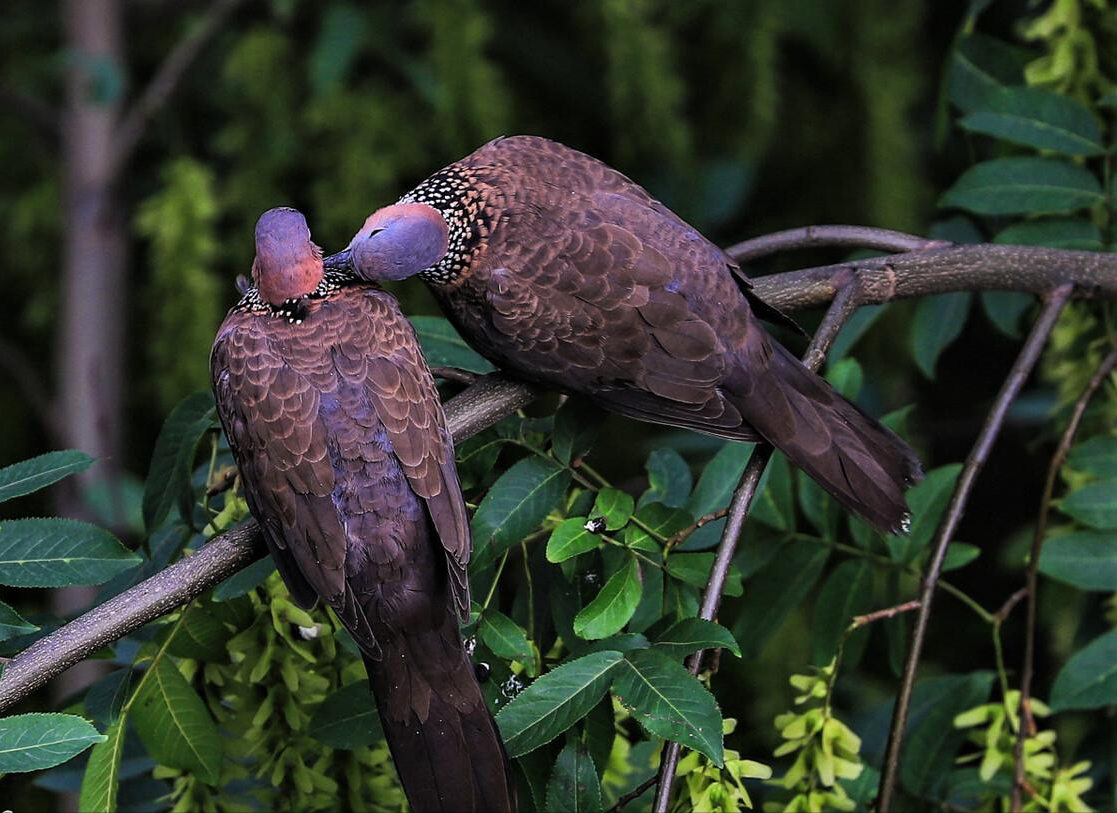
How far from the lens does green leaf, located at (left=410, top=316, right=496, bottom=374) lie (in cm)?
147

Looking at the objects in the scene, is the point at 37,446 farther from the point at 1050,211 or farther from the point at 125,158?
the point at 1050,211

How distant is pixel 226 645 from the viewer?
3.91 ft

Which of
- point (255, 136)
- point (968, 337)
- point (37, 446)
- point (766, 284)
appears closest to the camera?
point (766, 284)

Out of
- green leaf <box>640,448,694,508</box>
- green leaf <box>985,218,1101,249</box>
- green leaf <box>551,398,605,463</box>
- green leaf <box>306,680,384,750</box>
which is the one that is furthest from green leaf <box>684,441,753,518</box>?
green leaf <box>985,218,1101,249</box>

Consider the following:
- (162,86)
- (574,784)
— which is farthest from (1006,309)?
(162,86)

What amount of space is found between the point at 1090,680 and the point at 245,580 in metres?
0.85

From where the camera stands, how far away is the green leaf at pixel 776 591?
1439 millimetres

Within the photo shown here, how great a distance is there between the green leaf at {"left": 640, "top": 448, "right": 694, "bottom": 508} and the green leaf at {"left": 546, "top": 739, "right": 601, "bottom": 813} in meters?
0.30

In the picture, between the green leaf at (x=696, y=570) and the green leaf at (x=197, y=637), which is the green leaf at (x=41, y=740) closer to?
the green leaf at (x=197, y=637)

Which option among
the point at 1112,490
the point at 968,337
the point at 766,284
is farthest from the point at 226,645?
the point at 968,337

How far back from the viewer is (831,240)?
1.41m

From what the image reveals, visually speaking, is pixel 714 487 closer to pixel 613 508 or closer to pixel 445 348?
pixel 613 508

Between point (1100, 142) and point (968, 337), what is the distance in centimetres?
155

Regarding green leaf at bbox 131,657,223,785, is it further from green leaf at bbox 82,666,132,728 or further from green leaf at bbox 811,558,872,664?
green leaf at bbox 811,558,872,664
